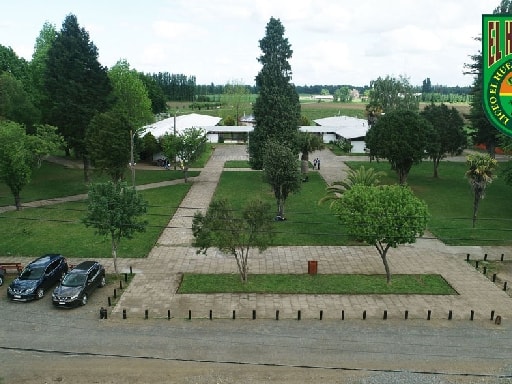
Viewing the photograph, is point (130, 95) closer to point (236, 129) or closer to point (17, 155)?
point (236, 129)

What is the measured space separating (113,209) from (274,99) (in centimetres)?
2781

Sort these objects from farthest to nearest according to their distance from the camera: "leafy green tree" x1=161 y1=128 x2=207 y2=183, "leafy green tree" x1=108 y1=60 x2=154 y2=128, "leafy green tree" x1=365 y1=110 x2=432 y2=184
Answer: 1. "leafy green tree" x1=108 y1=60 x2=154 y2=128
2. "leafy green tree" x1=161 y1=128 x2=207 y2=183
3. "leafy green tree" x1=365 y1=110 x2=432 y2=184

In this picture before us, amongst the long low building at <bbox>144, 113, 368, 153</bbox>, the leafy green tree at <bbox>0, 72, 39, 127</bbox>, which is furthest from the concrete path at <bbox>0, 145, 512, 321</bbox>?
the long low building at <bbox>144, 113, 368, 153</bbox>

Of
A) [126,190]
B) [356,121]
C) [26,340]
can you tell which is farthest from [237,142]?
[26,340]

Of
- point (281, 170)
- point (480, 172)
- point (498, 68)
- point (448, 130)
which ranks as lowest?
point (480, 172)

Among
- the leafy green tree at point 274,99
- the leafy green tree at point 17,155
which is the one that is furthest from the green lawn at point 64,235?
the leafy green tree at point 274,99

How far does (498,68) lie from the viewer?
75.1ft

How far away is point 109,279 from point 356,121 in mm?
84927

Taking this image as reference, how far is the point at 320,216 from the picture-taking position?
41.7m

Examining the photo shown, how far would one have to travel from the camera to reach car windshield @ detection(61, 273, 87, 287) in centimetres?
2552

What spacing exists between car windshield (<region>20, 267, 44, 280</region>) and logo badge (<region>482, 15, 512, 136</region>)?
25.7 m

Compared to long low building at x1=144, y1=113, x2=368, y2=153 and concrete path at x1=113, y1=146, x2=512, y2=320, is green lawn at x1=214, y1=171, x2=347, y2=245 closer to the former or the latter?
concrete path at x1=113, y1=146, x2=512, y2=320

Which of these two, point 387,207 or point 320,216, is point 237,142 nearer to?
point 320,216

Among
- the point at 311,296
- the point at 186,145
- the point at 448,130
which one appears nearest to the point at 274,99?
the point at 186,145
